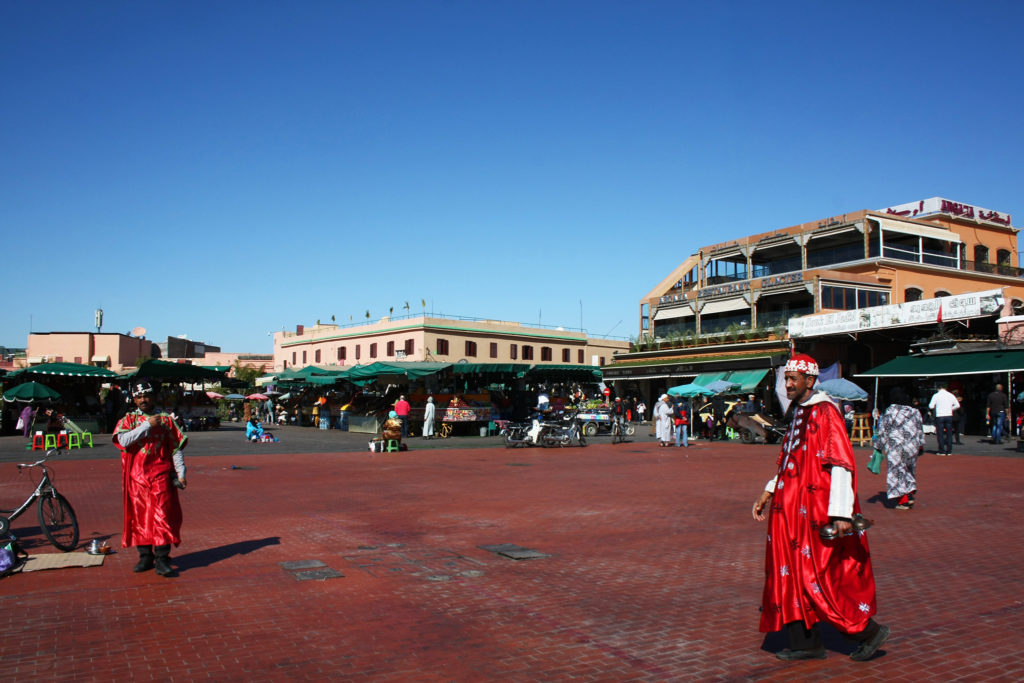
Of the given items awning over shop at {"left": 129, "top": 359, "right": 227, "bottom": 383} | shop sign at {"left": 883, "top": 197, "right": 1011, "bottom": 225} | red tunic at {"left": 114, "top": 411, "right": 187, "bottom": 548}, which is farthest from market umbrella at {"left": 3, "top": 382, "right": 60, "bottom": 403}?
shop sign at {"left": 883, "top": 197, "right": 1011, "bottom": 225}

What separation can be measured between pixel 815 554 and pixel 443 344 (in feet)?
164

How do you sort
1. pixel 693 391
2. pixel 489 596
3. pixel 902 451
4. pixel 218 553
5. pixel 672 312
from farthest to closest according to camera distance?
pixel 672 312, pixel 693 391, pixel 902 451, pixel 218 553, pixel 489 596

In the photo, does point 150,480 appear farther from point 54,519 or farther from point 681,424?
point 681,424

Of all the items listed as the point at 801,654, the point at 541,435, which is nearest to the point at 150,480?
the point at 801,654

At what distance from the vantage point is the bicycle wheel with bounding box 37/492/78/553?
7586mm

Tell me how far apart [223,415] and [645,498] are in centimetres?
4059

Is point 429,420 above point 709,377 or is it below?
below

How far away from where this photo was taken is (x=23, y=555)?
680 cm

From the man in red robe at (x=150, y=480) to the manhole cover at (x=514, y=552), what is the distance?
2919mm

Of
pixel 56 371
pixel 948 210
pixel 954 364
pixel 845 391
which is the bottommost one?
pixel 845 391

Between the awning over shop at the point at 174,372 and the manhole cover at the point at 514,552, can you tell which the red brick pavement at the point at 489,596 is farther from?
the awning over shop at the point at 174,372

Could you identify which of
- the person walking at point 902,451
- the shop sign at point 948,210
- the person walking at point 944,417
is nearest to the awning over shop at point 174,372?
the person walking at point 944,417

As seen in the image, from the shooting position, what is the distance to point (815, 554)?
14.3 ft

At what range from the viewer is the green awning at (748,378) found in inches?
1390
